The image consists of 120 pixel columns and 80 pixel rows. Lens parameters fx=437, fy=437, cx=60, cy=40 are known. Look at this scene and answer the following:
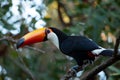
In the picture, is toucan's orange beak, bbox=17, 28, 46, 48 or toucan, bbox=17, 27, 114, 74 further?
toucan's orange beak, bbox=17, 28, 46, 48

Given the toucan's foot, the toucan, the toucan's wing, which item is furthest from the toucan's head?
the toucan's foot

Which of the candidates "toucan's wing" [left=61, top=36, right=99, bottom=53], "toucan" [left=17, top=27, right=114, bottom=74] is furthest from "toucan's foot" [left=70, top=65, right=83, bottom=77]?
"toucan's wing" [left=61, top=36, right=99, bottom=53]

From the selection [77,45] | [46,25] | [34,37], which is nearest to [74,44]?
[77,45]

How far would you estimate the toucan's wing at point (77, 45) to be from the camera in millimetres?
2985

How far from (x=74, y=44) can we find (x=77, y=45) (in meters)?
0.03

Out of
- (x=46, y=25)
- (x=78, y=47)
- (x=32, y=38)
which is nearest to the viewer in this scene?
(x=78, y=47)

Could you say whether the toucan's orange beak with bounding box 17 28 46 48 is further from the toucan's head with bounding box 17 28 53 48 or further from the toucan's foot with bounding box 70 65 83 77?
the toucan's foot with bounding box 70 65 83 77

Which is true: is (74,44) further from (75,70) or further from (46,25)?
(46,25)

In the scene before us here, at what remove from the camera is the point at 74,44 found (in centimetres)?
315

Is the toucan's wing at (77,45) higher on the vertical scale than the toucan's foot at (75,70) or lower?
higher

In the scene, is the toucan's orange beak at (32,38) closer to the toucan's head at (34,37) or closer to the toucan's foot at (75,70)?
the toucan's head at (34,37)

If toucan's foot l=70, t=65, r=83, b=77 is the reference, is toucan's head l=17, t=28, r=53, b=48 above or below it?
above

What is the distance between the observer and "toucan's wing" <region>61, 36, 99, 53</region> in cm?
298

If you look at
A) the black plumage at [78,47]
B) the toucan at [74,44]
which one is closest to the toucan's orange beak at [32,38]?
the toucan at [74,44]
